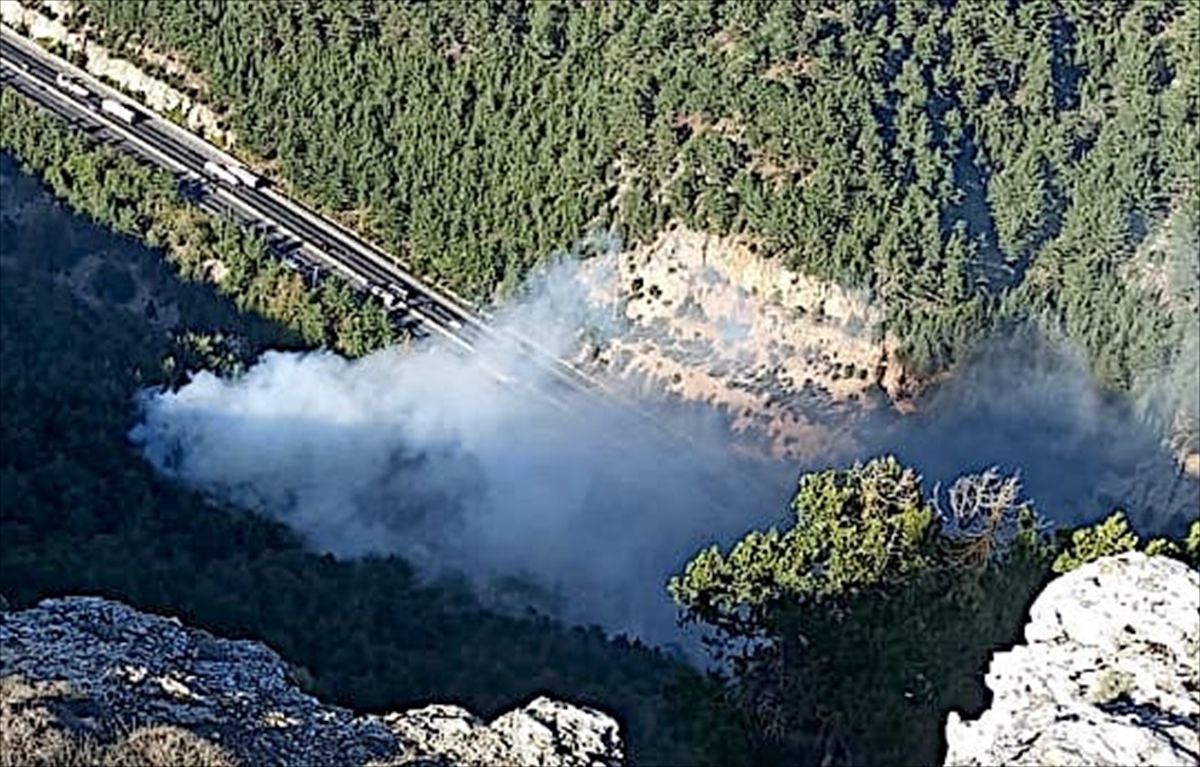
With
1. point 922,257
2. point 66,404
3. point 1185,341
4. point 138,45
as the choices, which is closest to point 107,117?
point 138,45

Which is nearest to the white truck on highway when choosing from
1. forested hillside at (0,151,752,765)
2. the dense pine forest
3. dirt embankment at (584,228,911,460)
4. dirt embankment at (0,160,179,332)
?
the dense pine forest

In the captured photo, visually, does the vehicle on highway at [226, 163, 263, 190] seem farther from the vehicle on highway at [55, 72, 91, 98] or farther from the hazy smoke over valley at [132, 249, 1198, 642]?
the hazy smoke over valley at [132, 249, 1198, 642]

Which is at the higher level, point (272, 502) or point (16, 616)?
point (272, 502)

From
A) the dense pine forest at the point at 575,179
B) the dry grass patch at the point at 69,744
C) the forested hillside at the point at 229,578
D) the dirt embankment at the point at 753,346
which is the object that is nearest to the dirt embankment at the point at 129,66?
the dense pine forest at the point at 575,179

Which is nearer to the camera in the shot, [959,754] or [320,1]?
[959,754]

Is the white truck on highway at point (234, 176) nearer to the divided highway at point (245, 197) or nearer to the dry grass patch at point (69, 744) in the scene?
the divided highway at point (245, 197)

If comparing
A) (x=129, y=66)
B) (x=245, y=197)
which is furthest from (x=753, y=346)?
(x=129, y=66)

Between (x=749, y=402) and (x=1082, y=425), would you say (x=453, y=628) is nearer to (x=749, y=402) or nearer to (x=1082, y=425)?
(x=749, y=402)
